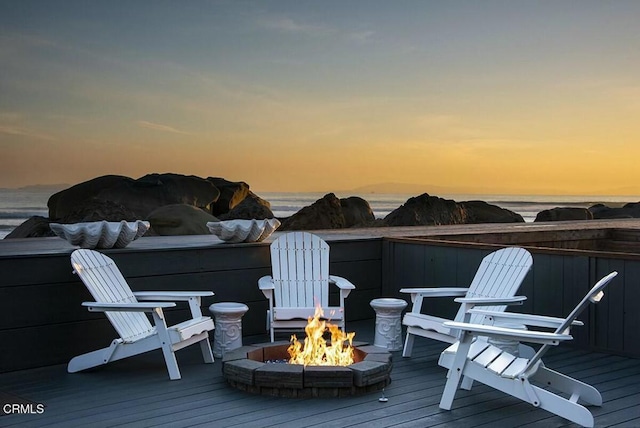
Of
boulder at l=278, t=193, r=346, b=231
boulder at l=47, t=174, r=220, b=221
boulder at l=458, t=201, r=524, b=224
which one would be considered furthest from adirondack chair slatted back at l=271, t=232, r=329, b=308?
boulder at l=47, t=174, r=220, b=221

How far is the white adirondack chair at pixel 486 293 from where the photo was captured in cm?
445

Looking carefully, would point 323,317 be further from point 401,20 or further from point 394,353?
point 401,20

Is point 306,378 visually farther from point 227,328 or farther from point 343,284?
point 343,284

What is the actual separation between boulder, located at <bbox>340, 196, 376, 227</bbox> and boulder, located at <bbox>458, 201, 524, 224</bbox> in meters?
2.56

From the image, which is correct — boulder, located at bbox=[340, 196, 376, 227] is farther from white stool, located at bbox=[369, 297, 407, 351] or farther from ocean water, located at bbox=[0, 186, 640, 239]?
white stool, located at bbox=[369, 297, 407, 351]

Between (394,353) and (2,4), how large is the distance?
10.5m

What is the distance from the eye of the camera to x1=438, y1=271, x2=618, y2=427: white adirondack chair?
3332 mm

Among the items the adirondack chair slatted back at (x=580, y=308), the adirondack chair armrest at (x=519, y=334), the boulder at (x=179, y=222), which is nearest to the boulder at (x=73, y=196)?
the boulder at (x=179, y=222)

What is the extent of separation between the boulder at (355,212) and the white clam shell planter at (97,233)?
14052 mm

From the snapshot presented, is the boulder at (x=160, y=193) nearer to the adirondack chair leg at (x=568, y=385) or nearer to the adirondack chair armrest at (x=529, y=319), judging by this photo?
the adirondack chair armrest at (x=529, y=319)

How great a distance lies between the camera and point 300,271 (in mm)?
5539

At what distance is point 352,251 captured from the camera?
21.2 ft

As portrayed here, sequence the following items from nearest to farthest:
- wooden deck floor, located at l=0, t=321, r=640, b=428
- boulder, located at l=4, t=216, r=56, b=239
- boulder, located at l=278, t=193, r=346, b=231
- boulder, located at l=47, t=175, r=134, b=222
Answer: wooden deck floor, located at l=0, t=321, r=640, b=428 < boulder, located at l=278, t=193, r=346, b=231 < boulder, located at l=4, t=216, r=56, b=239 < boulder, located at l=47, t=175, r=134, b=222

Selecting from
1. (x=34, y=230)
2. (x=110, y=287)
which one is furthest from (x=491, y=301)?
(x=34, y=230)
